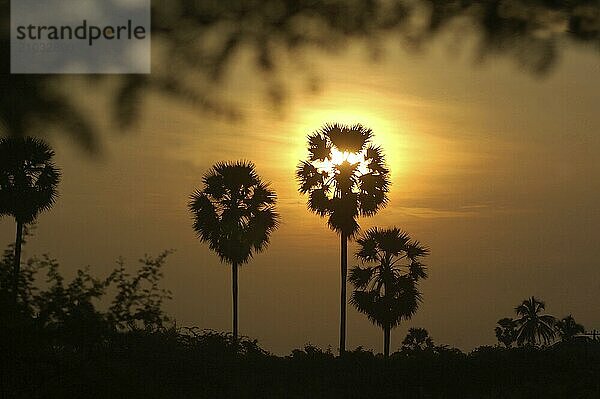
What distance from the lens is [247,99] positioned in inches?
84.7

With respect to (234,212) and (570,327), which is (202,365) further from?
(570,327)

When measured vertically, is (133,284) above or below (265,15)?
below

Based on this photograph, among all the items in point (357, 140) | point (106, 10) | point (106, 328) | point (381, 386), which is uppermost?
point (357, 140)

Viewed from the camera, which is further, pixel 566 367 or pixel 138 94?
pixel 566 367

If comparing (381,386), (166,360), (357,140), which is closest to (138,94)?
(166,360)

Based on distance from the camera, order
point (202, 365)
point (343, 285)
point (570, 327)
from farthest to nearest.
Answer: point (570, 327)
point (343, 285)
point (202, 365)

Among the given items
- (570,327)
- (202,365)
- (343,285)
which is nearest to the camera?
(202,365)

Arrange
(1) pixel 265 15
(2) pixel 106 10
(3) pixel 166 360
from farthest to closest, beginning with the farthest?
1. (3) pixel 166 360
2. (1) pixel 265 15
3. (2) pixel 106 10

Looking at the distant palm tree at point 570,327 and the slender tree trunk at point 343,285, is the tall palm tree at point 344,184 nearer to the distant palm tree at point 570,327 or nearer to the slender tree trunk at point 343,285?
the slender tree trunk at point 343,285

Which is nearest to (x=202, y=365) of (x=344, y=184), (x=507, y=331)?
(x=344, y=184)

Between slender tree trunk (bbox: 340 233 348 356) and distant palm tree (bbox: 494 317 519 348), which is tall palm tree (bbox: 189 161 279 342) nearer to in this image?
slender tree trunk (bbox: 340 233 348 356)

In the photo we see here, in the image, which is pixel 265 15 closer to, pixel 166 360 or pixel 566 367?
pixel 166 360

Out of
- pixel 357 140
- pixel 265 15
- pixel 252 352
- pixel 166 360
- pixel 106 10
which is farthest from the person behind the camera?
pixel 357 140

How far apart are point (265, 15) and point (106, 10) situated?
16.1 inches
